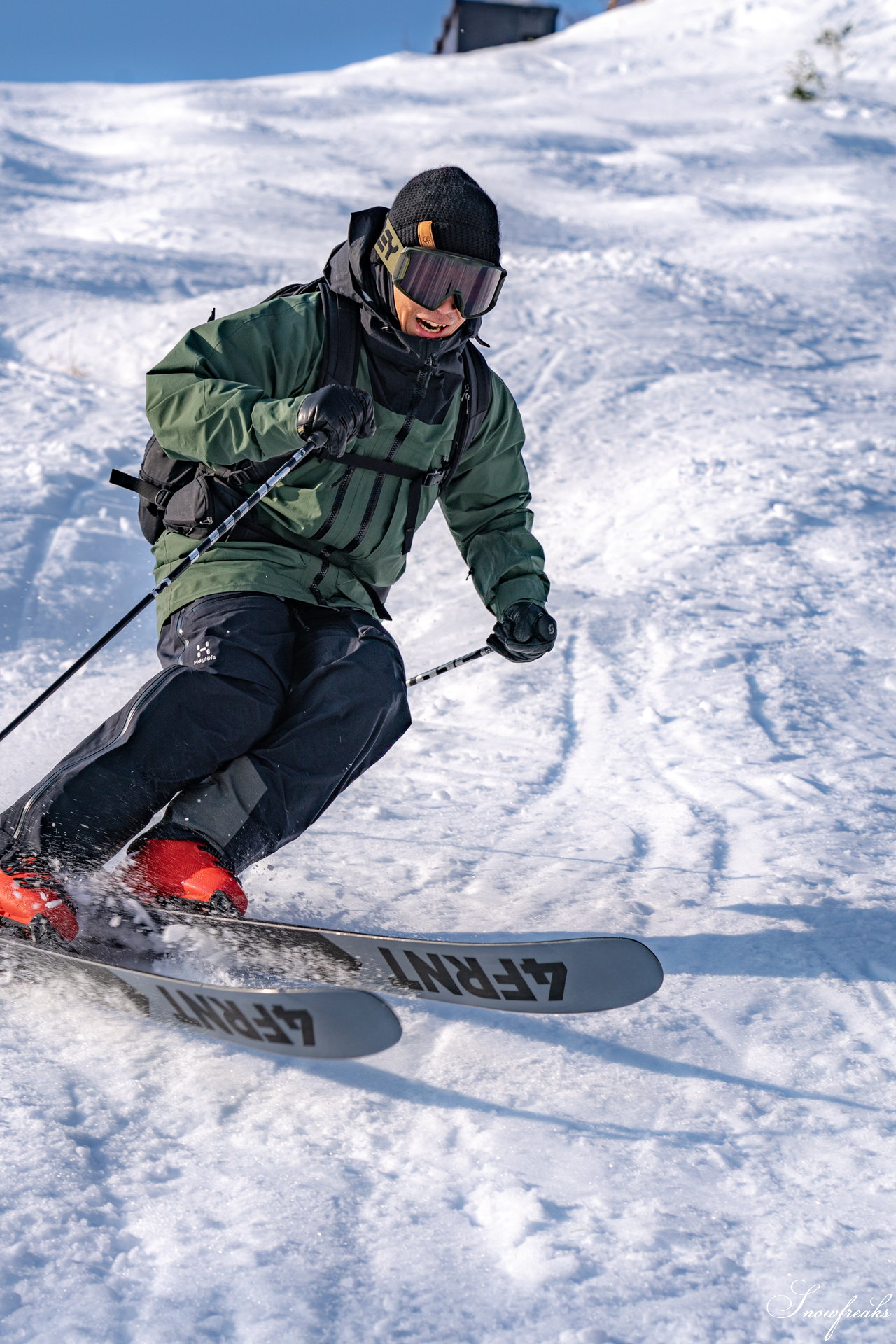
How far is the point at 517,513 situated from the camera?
2979 mm

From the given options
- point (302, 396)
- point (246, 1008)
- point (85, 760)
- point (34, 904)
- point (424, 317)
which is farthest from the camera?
point (424, 317)

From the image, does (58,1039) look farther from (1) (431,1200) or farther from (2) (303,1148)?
(1) (431,1200)

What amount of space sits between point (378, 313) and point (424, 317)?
0.13 metres

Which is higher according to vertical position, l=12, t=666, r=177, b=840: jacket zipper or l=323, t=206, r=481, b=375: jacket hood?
l=323, t=206, r=481, b=375: jacket hood

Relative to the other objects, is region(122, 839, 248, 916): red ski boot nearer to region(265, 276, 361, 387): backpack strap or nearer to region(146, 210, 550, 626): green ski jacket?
region(146, 210, 550, 626): green ski jacket

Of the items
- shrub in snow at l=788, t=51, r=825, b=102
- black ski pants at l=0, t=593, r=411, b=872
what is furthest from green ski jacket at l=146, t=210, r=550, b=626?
shrub in snow at l=788, t=51, r=825, b=102

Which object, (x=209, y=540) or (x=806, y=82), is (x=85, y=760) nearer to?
(x=209, y=540)

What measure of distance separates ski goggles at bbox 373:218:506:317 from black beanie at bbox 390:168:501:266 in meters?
0.03

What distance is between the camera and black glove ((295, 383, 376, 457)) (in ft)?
7.17

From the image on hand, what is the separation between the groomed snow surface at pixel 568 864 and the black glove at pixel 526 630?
24.6 inches

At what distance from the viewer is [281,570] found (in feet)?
8.34

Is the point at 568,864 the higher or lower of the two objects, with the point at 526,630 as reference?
lower

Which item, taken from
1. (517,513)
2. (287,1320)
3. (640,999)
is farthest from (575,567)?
(287,1320)

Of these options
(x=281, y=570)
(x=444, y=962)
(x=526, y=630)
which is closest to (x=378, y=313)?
(x=281, y=570)
